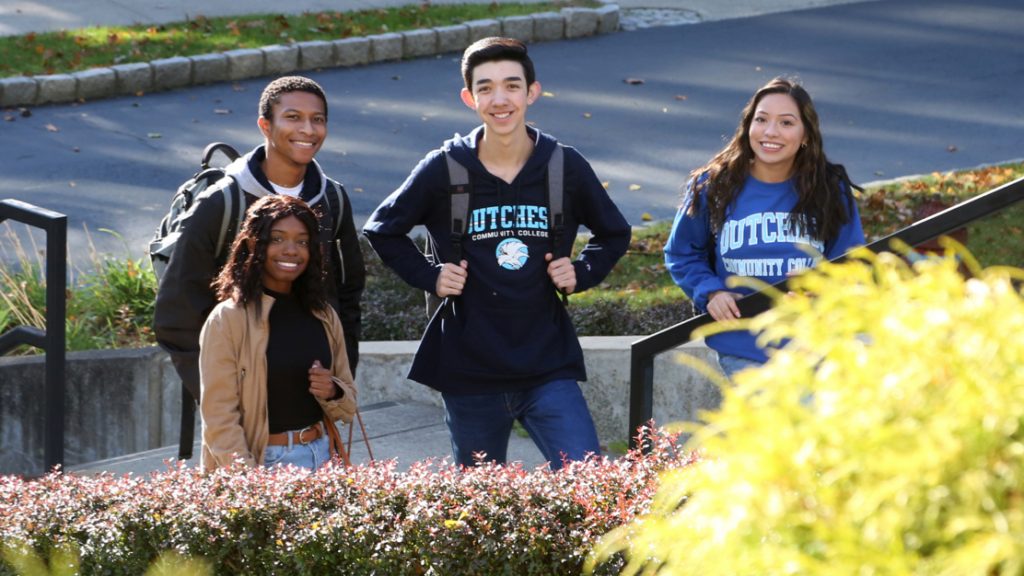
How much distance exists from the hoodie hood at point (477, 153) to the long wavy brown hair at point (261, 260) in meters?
0.53

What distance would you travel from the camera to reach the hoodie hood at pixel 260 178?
16.8 ft

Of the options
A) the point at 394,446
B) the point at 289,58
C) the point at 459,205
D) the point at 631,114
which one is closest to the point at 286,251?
the point at 459,205

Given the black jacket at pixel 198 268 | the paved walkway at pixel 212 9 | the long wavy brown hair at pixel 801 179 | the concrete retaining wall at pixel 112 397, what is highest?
the paved walkway at pixel 212 9

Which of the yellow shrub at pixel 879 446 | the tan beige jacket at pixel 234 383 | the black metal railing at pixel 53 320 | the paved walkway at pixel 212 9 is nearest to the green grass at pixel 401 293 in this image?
the black metal railing at pixel 53 320

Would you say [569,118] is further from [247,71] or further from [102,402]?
[102,402]

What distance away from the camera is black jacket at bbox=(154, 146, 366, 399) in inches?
200

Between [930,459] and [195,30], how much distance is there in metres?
13.9

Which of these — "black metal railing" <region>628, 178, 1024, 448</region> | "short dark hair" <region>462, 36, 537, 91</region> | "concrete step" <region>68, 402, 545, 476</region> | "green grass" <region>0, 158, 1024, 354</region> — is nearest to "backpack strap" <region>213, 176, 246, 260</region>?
Answer: "short dark hair" <region>462, 36, 537, 91</region>

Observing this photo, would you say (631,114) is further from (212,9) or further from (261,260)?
(261,260)

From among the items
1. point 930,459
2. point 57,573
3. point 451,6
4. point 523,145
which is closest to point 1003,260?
point 523,145

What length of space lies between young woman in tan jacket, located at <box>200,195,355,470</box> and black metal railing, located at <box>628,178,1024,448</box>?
100 cm

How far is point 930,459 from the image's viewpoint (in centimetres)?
190

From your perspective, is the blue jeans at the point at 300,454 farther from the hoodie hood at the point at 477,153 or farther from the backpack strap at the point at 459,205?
the hoodie hood at the point at 477,153

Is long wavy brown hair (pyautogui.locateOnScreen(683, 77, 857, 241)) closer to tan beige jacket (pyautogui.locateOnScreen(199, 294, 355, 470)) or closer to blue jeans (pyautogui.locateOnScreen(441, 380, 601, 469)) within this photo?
blue jeans (pyautogui.locateOnScreen(441, 380, 601, 469))
